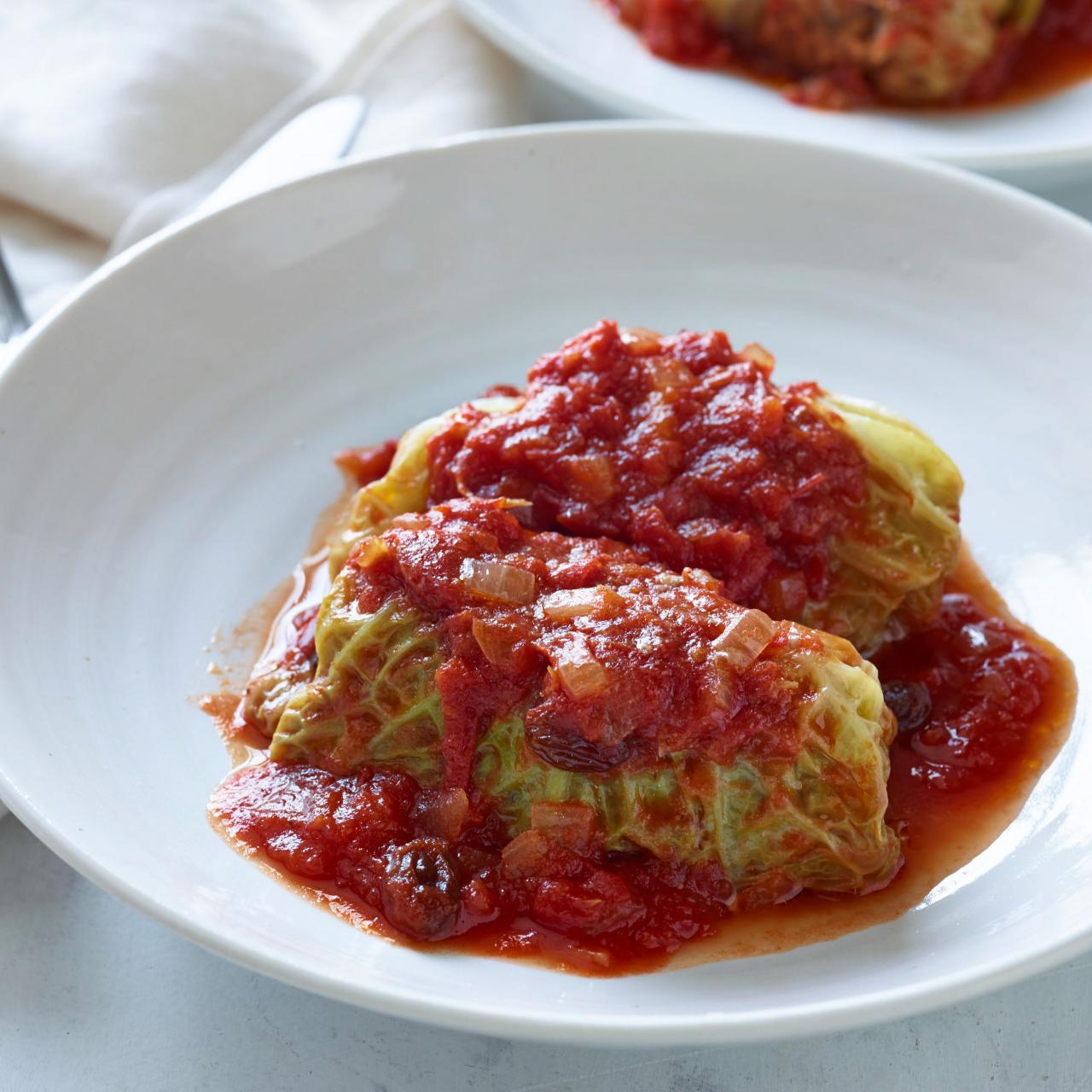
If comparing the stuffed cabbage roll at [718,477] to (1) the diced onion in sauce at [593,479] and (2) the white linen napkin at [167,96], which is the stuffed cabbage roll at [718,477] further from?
(2) the white linen napkin at [167,96]

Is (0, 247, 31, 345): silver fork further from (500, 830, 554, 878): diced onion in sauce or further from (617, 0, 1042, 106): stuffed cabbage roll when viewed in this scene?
(617, 0, 1042, 106): stuffed cabbage roll

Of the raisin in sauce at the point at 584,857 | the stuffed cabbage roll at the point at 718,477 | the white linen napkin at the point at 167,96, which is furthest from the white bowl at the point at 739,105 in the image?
the raisin in sauce at the point at 584,857

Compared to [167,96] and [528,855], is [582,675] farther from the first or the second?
[167,96]

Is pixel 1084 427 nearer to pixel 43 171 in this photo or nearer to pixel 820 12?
pixel 820 12

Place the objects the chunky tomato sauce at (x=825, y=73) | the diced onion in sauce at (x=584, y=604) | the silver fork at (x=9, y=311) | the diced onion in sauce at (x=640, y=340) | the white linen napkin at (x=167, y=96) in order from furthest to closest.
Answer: the chunky tomato sauce at (x=825, y=73), the white linen napkin at (x=167, y=96), the silver fork at (x=9, y=311), the diced onion in sauce at (x=640, y=340), the diced onion in sauce at (x=584, y=604)

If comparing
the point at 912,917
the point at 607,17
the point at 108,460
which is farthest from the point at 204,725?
the point at 607,17

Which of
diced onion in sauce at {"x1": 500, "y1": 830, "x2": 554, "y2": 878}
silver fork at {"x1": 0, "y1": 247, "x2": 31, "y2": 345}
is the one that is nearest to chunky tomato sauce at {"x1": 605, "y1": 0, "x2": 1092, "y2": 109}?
silver fork at {"x1": 0, "y1": 247, "x2": 31, "y2": 345}

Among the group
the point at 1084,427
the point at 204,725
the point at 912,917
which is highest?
the point at 1084,427
